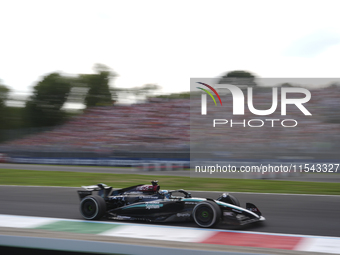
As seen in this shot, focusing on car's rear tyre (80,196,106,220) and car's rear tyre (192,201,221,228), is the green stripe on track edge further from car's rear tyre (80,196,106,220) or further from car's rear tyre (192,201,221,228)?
car's rear tyre (192,201,221,228)

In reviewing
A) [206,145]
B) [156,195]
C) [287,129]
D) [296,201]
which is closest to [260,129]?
[287,129]

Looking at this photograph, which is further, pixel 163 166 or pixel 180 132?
pixel 180 132

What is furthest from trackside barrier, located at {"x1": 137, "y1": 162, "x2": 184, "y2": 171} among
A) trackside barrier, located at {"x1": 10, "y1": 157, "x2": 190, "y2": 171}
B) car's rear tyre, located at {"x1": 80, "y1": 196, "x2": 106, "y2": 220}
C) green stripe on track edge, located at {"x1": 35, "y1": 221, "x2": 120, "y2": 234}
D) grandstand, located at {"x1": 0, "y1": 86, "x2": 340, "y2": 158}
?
green stripe on track edge, located at {"x1": 35, "y1": 221, "x2": 120, "y2": 234}

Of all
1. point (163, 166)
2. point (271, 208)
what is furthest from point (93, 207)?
point (163, 166)

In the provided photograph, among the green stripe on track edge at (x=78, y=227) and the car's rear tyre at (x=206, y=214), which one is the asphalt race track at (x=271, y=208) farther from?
the green stripe on track edge at (x=78, y=227)

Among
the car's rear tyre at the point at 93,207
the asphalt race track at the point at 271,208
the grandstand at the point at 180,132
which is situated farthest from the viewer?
the grandstand at the point at 180,132

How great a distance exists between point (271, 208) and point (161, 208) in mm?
2265

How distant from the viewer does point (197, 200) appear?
4406mm

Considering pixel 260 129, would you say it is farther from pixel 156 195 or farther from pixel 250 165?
pixel 156 195

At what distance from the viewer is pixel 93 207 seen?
15.7 ft

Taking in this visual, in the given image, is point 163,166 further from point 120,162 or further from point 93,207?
point 93,207

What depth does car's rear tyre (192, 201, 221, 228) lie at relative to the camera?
4.21 metres

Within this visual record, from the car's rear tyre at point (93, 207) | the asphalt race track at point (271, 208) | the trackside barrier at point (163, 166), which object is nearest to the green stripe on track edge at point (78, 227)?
the car's rear tyre at point (93, 207)

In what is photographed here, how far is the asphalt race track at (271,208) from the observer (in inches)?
178
